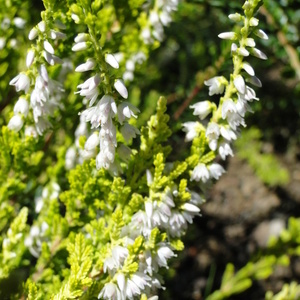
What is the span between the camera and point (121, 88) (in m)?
1.29

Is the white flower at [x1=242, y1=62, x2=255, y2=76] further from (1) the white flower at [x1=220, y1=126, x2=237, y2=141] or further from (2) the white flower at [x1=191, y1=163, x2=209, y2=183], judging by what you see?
(2) the white flower at [x1=191, y1=163, x2=209, y2=183]

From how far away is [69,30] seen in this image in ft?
5.59

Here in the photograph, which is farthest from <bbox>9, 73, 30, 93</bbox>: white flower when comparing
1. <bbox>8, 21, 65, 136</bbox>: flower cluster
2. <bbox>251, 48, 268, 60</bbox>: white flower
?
<bbox>251, 48, 268, 60</bbox>: white flower

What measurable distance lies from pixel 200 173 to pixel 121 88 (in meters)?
0.38

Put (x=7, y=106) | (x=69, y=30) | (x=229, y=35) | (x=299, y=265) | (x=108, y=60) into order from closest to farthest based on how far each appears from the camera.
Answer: (x=108, y=60)
(x=229, y=35)
(x=69, y=30)
(x=7, y=106)
(x=299, y=265)

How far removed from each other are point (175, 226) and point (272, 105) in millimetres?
1868

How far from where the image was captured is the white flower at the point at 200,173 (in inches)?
60.0

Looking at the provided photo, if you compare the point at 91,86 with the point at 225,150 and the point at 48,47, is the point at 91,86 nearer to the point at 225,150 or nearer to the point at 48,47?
the point at 48,47

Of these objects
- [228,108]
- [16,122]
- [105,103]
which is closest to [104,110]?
[105,103]

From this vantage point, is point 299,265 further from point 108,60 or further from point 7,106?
point 108,60

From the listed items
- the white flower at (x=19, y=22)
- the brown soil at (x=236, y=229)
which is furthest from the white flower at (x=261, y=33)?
the brown soil at (x=236, y=229)

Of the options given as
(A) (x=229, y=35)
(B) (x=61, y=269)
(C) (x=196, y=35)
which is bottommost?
(C) (x=196, y=35)

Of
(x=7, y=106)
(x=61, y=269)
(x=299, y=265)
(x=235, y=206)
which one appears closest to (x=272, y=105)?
(x=235, y=206)

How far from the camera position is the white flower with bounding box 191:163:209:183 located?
60.0 inches
